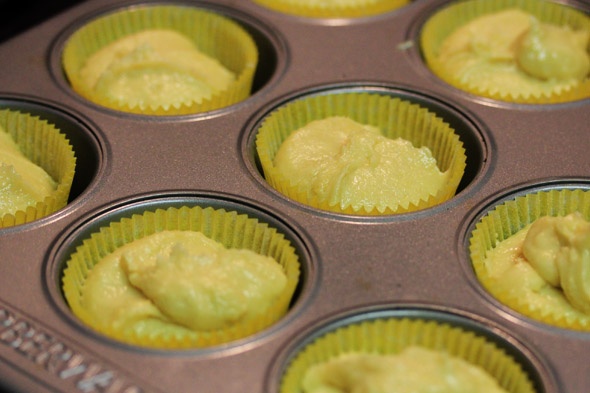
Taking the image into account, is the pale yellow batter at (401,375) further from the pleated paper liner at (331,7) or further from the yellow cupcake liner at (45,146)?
the pleated paper liner at (331,7)

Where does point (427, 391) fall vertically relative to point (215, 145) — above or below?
below

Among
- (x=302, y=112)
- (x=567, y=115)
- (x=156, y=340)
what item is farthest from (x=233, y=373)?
(x=567, y=115)

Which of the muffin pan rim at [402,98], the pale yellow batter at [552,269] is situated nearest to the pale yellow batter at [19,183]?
the muffin pan rim at [402,98]

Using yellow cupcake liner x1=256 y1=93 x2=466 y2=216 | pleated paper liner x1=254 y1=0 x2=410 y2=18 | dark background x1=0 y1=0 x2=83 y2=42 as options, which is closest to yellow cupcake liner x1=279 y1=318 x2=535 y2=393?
yellow cupcake liner x1=256 y1=93 x2=466 y2=216

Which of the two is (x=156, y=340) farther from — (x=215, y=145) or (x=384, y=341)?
(x=215, y=145)

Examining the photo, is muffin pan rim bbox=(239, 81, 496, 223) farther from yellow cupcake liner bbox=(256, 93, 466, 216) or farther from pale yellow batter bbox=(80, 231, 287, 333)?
pale yellow batter bbox=(80, 231, 287, 333)

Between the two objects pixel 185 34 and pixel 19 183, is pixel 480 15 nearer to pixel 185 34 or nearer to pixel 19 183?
pixel 185 34
